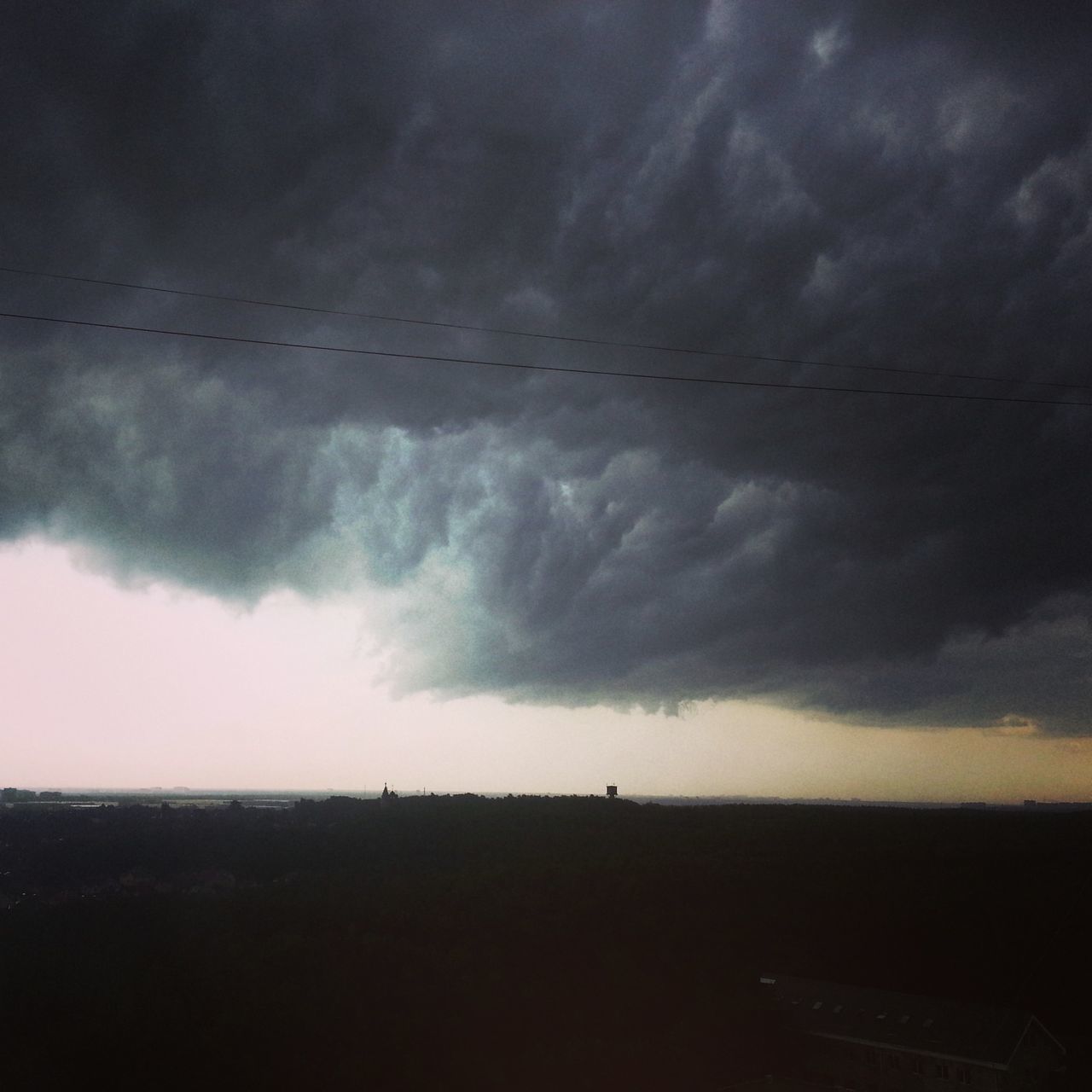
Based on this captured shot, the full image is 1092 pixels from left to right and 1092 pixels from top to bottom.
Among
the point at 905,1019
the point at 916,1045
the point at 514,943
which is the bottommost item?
the point at 916,1045

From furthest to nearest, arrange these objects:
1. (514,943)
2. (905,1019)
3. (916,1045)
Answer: (514,943) < (905,1019) < (916,1045)

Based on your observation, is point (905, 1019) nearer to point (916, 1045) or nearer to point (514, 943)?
point (916, 1045)

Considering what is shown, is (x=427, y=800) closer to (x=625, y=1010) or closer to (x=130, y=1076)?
(x=625, y=1010)

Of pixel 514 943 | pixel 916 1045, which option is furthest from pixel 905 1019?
pixel 514 943

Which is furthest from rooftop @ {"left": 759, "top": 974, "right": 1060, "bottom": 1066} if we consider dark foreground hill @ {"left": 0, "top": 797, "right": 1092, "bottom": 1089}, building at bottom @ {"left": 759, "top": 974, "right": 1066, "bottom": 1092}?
dark foreground hill @ {"left": 0, "top": 797, "right": 1092, "bottom": 1089}

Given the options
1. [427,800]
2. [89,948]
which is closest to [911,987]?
[89,948]

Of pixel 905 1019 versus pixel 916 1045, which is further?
pixel 905 1019
